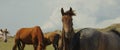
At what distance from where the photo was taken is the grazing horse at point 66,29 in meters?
8.00

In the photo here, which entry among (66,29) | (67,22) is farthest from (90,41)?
(67,22)

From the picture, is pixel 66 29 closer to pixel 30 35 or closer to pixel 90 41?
pixel 90 41

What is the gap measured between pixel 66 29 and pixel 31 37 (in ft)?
44.8

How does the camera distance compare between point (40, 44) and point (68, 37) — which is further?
point (40, 44)

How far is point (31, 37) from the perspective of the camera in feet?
70.8

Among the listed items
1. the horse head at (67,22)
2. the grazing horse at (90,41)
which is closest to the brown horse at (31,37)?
the horse head at (67,22)

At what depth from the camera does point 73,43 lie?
7.86 meters

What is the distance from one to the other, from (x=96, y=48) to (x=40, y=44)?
12834 mm

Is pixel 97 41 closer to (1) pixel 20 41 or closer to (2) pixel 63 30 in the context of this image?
(2) pixel 63 30

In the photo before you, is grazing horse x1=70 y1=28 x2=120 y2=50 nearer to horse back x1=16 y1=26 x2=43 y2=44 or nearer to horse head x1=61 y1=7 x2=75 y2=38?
horse head x1=61 y1=7 x2=75 y2=38

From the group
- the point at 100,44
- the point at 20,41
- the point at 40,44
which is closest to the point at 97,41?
the point at 100,44

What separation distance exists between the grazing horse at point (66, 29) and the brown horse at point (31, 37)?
11.8 m

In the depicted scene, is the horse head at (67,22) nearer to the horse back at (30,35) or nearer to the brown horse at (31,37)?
the brown horse at (31,37)

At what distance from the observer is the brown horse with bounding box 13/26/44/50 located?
2092 cm
